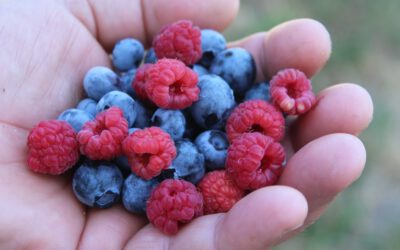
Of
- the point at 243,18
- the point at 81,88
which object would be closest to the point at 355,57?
the point at 243,18

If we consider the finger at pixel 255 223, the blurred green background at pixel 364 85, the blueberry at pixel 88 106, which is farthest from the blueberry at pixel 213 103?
the blurred green background at pixel 364 85

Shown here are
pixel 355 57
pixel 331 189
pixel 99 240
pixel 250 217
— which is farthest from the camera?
pixel 355 57

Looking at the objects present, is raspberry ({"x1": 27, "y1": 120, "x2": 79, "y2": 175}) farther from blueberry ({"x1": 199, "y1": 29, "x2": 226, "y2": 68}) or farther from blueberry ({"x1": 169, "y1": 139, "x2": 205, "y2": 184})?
blueberry ({"x1": 199, "y1": 29, "x2": 226, "y2": 68})

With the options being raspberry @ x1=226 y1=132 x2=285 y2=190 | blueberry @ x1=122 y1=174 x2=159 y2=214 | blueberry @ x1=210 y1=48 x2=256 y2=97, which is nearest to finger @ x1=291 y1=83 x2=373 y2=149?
raspberry @ x1=226 y1=132 x2=285 y2=190

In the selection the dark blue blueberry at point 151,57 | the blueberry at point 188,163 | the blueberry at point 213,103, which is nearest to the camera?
the blueberry at point 188,163

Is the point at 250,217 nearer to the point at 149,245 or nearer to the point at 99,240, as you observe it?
the point at 149,245

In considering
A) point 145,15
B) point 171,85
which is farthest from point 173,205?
point 145,15

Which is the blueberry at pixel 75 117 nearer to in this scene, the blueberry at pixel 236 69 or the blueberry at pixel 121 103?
the blueberry at pixel 121 103
